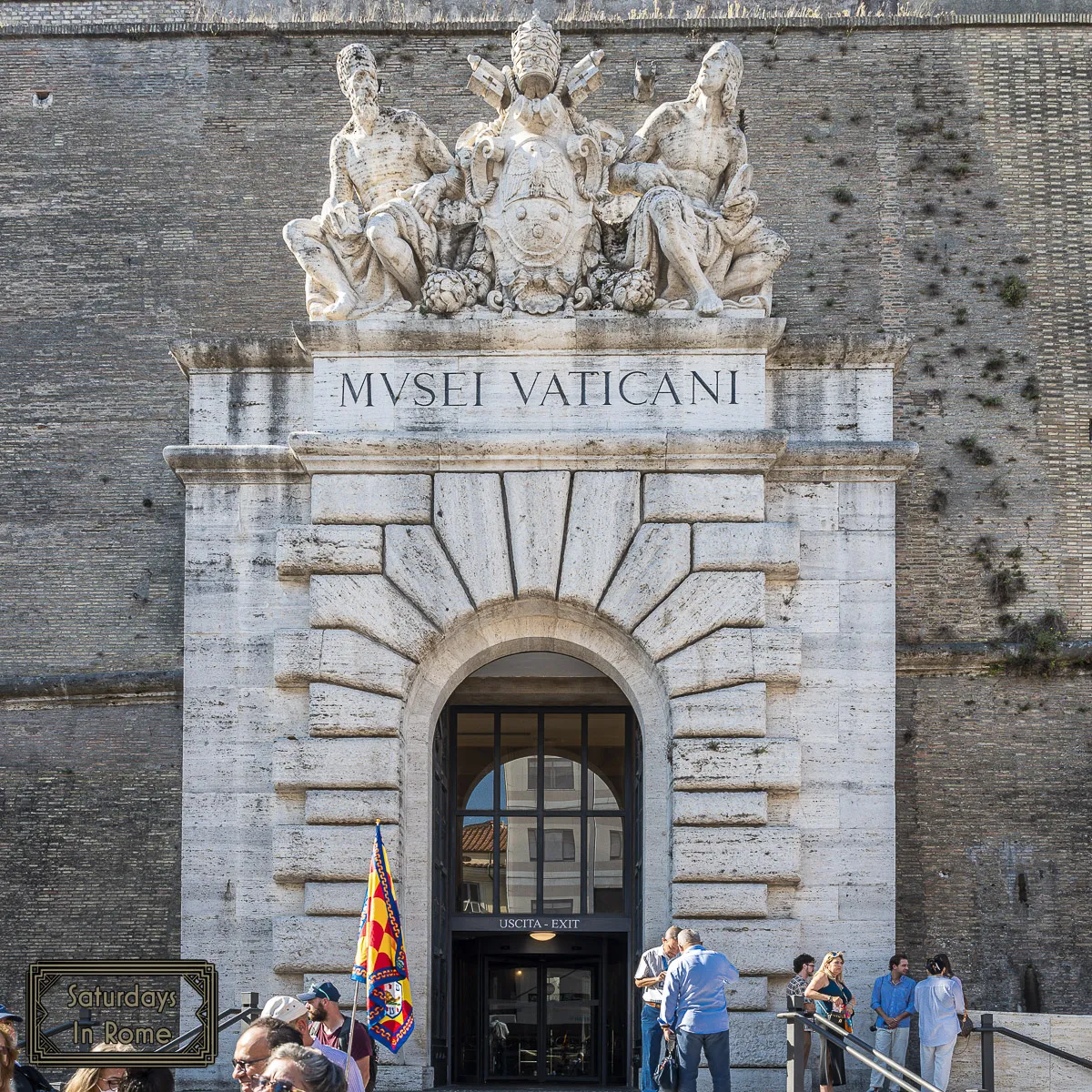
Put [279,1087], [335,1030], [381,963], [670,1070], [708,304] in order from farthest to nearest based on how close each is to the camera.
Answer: [708,304]
[670,1070]
[381,963]
[335,1030]
[279,1087]

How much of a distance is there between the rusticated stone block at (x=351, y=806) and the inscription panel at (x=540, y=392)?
255 centimetres

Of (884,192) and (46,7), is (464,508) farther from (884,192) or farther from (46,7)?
(46,7)

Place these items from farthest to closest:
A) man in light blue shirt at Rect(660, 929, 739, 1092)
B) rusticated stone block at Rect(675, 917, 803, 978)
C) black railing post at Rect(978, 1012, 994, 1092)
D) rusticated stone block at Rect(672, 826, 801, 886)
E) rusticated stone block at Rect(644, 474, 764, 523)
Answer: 1. rusticated stone block at Rect(644, 474, 764, 523)
2. rusticated stone block at Rect(672, 826, 801, 886)
3. rusticated stone block at Rect(675, 917, 803, 978)
4. black railing post at Rect(978, 1012, 994, 1092)
5. man in light blue shirt at Rect(660, 929, 739, 1092)

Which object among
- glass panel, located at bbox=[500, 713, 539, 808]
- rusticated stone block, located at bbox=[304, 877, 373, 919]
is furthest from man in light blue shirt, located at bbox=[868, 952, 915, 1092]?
glass panel, located at bbox=[500, 713, 539, 808]

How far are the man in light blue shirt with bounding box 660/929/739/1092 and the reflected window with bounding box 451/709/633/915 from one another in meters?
4.65

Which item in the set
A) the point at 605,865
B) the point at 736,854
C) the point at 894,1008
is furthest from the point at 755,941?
the point at 605,865

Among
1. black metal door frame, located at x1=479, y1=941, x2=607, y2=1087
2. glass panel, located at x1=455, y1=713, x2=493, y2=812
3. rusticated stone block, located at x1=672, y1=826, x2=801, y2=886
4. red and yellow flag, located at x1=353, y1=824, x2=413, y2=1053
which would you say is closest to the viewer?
red and yellow flag, located at x1=353, y1=824, x2=413, y2=1053

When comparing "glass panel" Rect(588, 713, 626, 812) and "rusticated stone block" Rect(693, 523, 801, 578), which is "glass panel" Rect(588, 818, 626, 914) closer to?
"glass panel" Rect(588, 713, 626, 812)

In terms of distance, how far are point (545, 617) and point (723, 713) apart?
A: 1.47 m

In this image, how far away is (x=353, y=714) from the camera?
41.8 ft

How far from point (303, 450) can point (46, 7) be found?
832cm

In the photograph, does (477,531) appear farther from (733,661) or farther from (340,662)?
(733,661)

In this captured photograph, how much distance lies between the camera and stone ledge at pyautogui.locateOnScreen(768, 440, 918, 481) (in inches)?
515

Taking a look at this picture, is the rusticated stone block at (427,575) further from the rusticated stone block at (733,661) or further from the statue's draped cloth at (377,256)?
the statue's draped cloth at (377,256)
